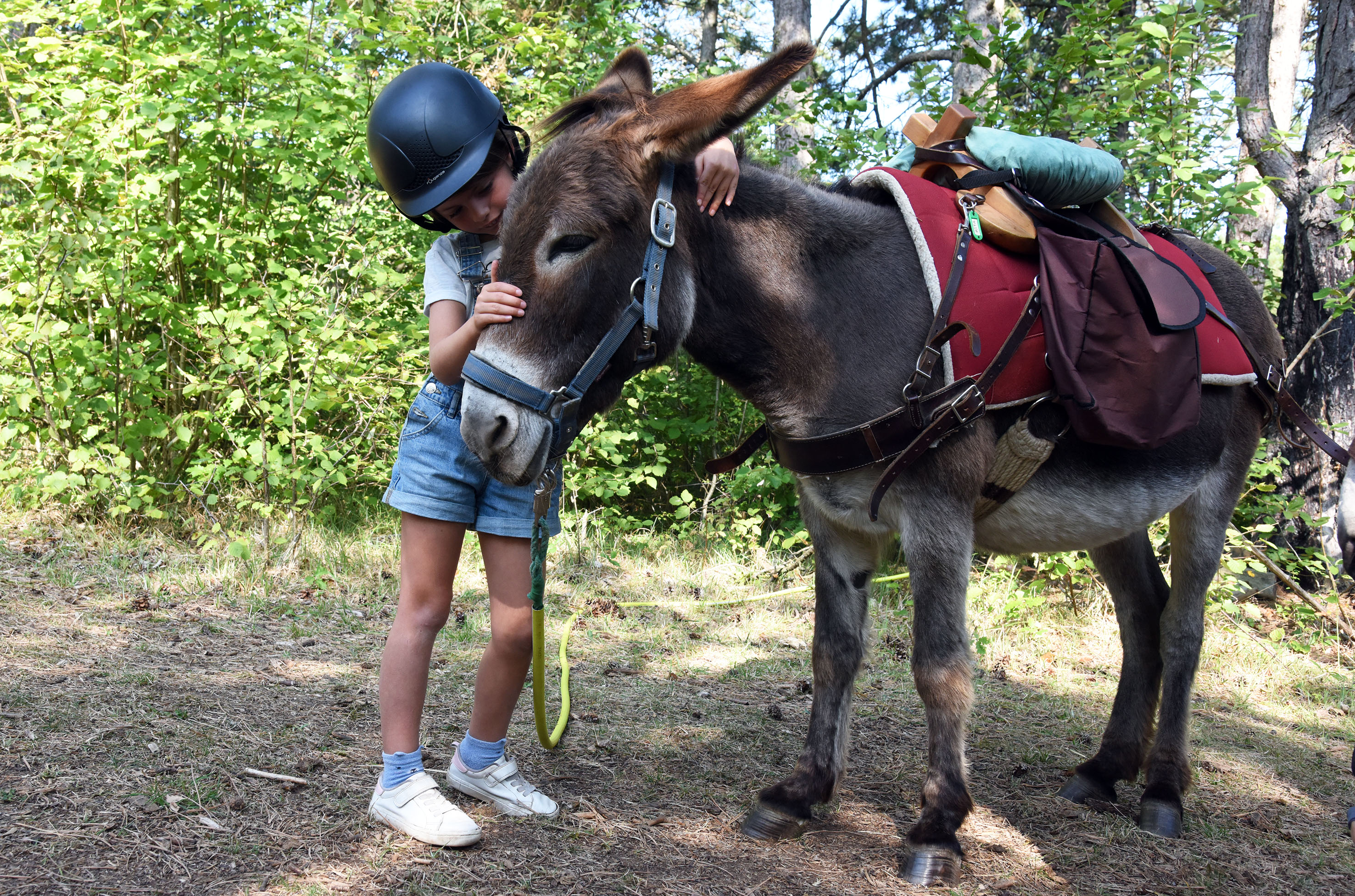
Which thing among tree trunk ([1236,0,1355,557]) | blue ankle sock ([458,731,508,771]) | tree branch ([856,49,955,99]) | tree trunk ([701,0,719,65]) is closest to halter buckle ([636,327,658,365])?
blue ankle sock ([458,731,508,771])

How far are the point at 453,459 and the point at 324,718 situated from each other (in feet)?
4.86

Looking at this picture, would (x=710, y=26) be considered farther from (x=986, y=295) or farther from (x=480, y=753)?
(x=480, y=753)

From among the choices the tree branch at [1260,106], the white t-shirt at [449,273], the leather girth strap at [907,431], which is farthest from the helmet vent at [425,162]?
the tree branch at [1260,106]

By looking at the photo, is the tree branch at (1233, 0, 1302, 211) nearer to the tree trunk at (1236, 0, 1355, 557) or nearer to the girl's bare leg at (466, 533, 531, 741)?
the tree trunk at (1236, 0, 1355, 557)

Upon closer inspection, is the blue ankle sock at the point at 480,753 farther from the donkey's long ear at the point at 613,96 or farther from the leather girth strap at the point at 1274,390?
the leather girth strap at the point at 1274,390

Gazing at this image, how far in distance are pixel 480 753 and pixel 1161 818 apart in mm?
2174

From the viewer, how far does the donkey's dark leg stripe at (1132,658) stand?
10.4ft

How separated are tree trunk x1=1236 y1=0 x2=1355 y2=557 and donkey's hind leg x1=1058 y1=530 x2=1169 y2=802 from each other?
2.63 meters

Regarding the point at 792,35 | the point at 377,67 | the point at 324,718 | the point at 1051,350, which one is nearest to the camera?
the point at 1051,350

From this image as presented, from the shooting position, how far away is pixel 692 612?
537cm

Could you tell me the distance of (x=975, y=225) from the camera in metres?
2.52

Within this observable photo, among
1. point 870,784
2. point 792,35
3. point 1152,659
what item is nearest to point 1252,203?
point 1152,659

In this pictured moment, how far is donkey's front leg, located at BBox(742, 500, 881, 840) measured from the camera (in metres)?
2.73

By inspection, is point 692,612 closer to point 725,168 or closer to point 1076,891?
point 1076,891
